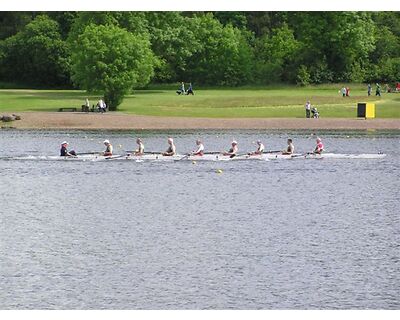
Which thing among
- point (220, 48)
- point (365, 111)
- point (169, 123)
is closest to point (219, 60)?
point (220, 48)

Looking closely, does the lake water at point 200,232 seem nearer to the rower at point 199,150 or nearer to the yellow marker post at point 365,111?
the rower at point 199,150

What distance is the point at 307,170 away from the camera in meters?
61.5

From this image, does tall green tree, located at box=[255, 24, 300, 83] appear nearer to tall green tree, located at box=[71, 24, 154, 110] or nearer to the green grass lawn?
the green grass lawn

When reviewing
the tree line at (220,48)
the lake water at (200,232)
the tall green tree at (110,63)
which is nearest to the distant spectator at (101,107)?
the tall green tree at (110,63)

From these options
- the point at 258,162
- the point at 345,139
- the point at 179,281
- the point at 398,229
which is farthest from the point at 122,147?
the point at 179,281

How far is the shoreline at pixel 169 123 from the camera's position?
81062mm

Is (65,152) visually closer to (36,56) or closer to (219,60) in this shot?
(36,56)

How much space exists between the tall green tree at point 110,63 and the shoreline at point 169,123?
511 cm

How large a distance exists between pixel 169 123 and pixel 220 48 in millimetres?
36498

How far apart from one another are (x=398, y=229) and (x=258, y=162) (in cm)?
2076

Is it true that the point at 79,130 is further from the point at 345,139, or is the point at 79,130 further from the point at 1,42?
the point at 1,42

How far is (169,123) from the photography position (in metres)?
82.3

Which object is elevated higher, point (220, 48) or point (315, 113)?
point (220, 48)

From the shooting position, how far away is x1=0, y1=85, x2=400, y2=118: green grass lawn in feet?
287
